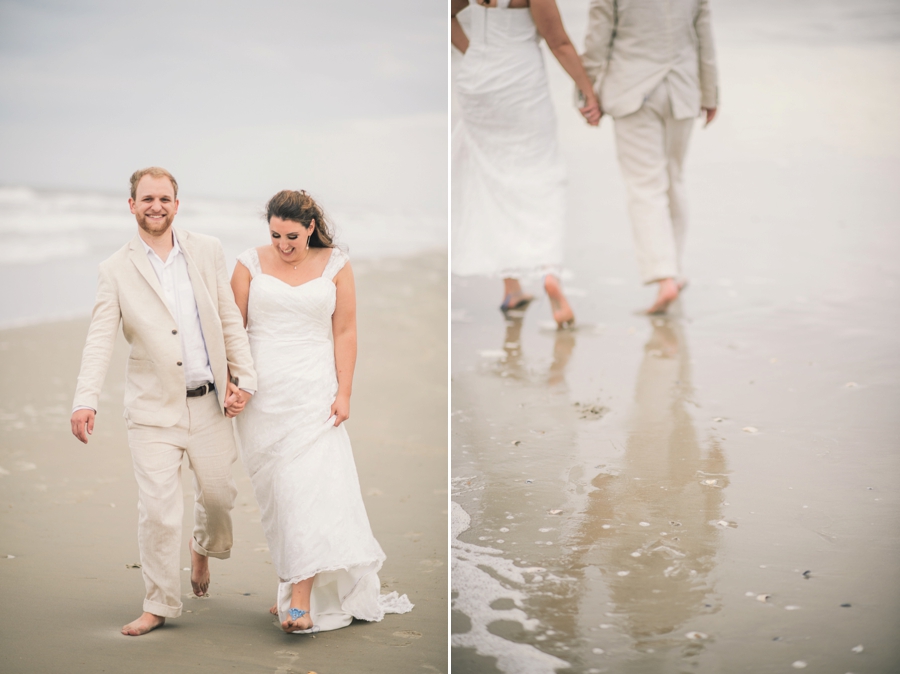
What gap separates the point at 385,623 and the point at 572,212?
17.4 ft

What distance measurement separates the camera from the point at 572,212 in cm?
747

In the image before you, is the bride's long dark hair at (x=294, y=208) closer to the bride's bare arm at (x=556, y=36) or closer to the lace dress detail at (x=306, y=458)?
the lace dress detail at (x=306, y=458)

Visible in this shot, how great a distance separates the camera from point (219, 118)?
31.7 feet

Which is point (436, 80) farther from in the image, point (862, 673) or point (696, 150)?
point (862, 673)

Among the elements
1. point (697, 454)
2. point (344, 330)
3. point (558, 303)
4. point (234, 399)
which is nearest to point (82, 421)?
point (234, 399)

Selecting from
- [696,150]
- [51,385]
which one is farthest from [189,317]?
[696,150]

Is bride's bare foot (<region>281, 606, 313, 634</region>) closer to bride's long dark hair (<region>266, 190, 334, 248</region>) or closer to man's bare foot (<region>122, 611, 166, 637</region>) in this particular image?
man's bare foot (<region>122, 611, 166, 637</region>)

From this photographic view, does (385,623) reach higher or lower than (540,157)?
lower

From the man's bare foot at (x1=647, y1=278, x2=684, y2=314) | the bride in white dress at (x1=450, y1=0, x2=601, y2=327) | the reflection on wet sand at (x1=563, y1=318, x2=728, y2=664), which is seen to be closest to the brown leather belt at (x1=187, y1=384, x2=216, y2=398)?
the reflection on wet sand at (x1=563, y1=318, x2=728, y2=664)

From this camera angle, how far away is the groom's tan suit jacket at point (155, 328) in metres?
2.49

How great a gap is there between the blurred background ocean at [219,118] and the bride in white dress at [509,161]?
3.42 meters

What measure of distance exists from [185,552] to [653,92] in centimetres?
333

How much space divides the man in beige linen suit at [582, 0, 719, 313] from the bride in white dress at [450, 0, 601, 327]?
0.72ft

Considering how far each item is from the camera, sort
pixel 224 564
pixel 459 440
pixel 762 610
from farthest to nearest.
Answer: pixel 459 440 → pixel 224 564 → pixel 762 610
